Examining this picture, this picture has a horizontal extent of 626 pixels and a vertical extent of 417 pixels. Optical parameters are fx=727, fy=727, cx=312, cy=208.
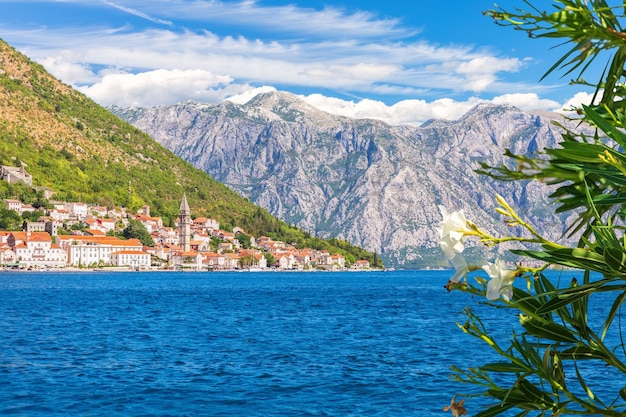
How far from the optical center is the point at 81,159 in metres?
164

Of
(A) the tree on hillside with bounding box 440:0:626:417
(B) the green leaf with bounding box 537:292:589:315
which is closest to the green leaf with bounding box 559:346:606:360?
(A) the tree on hillside with bounding box 440:0:626:417

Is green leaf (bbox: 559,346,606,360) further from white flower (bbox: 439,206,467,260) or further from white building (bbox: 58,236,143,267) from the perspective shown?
white building (bbox: 58,236,143,267)

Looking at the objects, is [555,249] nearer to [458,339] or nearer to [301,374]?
[301,374]

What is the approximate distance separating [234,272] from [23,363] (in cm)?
15318

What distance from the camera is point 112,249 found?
14800cm

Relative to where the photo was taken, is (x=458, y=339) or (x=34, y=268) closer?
(x=458, y=339)

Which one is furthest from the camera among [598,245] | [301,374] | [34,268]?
[34,268]

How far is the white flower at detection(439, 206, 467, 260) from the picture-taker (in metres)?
2.18

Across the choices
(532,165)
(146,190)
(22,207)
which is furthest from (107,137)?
(532,165)

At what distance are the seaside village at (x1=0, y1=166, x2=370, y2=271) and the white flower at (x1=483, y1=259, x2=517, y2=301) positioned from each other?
141 metres

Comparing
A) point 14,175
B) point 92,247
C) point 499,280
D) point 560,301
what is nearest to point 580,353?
point 560,301

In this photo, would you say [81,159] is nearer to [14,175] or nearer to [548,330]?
[14,175]

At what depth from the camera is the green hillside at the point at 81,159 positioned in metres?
154

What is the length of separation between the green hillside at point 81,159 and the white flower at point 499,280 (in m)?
150
